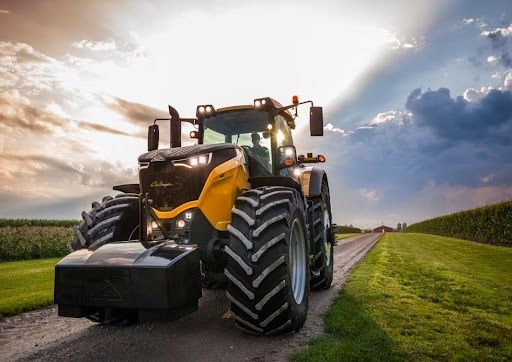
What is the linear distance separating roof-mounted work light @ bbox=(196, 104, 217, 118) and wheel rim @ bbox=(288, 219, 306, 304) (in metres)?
2.47

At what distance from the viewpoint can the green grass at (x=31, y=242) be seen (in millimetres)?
23766

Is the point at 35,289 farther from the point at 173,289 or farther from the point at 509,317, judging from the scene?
the point at 509,317

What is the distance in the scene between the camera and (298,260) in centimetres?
569

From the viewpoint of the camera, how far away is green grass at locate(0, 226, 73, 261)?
78.0 ft

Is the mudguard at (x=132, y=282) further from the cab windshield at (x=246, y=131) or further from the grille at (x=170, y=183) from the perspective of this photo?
the cab windshield at (x=246, y=131)

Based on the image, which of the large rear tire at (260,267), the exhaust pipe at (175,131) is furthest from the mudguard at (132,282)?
the exhaust pipe at (175,131)

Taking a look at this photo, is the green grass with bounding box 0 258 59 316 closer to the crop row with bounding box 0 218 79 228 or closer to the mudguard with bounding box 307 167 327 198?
the mudguard with bounding box 307 167 327 198

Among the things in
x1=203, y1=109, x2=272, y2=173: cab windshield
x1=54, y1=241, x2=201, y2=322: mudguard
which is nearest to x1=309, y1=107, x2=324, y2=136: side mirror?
x1=203, y1=109, x2=272, y2=173: cab windshield

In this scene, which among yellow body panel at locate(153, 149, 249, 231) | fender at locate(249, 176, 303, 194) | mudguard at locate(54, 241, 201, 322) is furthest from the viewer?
fender at locate(249, 176, 303, 194)

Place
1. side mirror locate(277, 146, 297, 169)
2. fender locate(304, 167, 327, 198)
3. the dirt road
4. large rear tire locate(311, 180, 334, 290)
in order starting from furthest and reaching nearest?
fender locate(304, 167, 327, 198) → large rear tire locate(311, 180, 334, 290) → side mirror locate(277, 146, 297, 169) → the dirt road

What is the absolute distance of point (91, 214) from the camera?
5.52 m

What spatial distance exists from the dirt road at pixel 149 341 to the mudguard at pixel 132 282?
467 mm

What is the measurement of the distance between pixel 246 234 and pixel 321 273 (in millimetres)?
3873

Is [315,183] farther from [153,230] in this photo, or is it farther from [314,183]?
[153,230]
